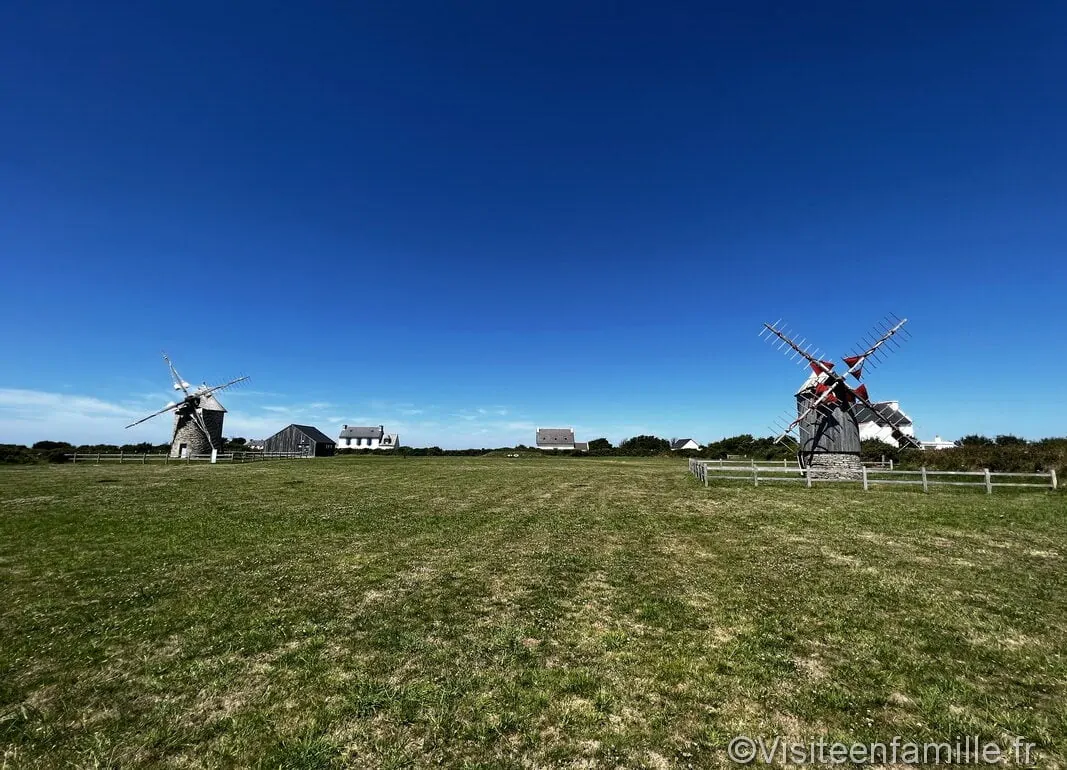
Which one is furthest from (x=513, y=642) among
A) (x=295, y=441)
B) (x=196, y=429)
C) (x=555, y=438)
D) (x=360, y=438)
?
(x=360, y=438)

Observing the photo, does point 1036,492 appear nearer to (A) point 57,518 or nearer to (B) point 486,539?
(B) point 486,539

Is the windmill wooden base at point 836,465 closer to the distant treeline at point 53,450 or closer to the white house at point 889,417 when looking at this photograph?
the white house at point 889,417

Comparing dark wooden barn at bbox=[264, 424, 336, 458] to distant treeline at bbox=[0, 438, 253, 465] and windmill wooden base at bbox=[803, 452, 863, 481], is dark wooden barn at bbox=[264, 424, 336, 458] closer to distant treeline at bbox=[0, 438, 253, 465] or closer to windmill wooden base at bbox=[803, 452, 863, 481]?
distant treeline at bbox=[0, 438, 253, 465]

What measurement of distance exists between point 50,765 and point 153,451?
A: 8625 cm

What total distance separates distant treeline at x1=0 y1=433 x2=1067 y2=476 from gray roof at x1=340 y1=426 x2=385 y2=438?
3915 cm

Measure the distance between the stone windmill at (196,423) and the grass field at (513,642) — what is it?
57487 millimetres

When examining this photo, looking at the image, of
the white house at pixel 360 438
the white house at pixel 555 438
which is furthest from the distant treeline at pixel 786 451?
the white house at pixel 360 438

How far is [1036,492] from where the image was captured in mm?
24578

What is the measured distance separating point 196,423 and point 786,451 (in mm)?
82227

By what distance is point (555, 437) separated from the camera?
468ft

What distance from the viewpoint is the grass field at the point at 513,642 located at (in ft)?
16.6

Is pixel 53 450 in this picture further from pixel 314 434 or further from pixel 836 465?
pixel 836 465

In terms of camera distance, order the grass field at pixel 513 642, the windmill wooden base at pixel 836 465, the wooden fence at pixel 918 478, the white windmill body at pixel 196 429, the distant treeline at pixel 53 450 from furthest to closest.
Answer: the white windmill body at pixel 196 429 → the distant treeline at pixel 53 450 → the windmill wooden base at pixel 836 465 → the wooden fence at pixel 918 478 → the grass field at pixel 513 642

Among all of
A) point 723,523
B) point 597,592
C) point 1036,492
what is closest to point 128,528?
point 597,592
